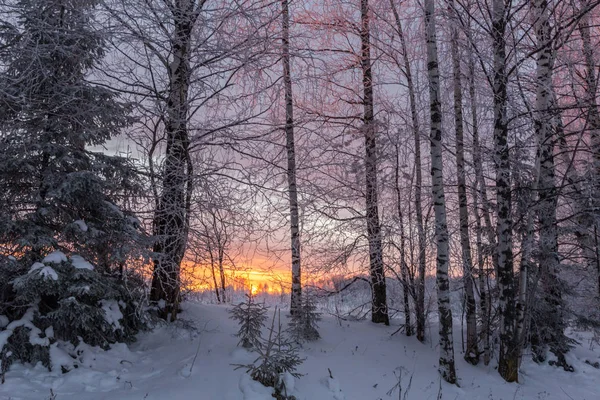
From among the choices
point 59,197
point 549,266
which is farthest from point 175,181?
point 549,266

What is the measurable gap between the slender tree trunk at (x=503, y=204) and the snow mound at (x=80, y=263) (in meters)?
7.30

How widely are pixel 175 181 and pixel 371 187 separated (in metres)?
4.83

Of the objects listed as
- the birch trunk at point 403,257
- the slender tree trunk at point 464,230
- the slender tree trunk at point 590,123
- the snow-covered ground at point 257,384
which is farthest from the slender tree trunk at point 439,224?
the slender tree trunk at point 590,123

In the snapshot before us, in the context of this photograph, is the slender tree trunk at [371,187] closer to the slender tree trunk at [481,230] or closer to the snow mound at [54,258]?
the slender tree trunk at [481,230]

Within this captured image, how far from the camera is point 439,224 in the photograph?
7523mm

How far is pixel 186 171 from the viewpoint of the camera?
26.9ft

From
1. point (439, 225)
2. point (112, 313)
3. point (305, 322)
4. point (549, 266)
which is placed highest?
point (439, 225)

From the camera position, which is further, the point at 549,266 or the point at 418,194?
the point at 418,194

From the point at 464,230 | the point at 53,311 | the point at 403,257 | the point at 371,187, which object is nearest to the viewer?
the point at 53,311

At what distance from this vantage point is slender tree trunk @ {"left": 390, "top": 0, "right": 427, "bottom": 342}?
9.42 m

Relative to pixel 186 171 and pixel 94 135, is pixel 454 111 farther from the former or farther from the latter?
pixel 94 135

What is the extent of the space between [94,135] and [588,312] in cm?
1240

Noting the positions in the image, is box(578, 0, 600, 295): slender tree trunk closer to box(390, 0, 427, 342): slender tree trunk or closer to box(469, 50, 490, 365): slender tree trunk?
box(469, 50, 490, 365): slender tree trunk

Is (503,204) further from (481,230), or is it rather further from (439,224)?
(481,230)
